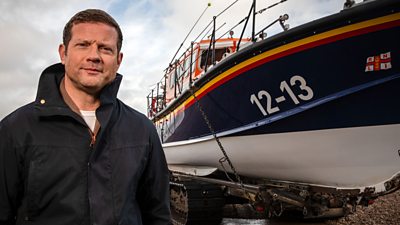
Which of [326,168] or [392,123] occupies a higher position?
[392,123]

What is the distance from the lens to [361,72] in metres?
3.21

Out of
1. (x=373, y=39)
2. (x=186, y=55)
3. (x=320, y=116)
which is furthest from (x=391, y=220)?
(x=186, y=55)

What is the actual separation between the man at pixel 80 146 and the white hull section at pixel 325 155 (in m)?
2.43

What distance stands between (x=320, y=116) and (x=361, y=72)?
572 millimetres

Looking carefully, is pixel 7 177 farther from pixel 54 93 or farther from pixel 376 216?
pixel 376 216

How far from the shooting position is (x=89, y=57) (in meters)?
1.40

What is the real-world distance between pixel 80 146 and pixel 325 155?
2.83 metres

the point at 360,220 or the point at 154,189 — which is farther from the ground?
the point at 154,189

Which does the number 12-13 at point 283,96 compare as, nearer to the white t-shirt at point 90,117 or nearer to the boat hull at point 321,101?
the boat hull at point 321,101

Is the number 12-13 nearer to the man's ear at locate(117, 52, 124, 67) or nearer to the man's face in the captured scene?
the man's ear at locate(117, 52, 124, 67)

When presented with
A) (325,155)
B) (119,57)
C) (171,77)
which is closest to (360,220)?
(325,155)

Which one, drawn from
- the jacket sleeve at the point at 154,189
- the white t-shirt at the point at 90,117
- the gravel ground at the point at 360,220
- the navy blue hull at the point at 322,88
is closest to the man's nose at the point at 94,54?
the white t-shirt at the point at 90,117

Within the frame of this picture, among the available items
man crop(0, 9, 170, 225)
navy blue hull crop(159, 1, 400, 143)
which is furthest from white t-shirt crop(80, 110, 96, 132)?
navy blue hull crop(159, 1, 400, 143)

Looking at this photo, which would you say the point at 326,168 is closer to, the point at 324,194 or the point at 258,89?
the point at 324,194
